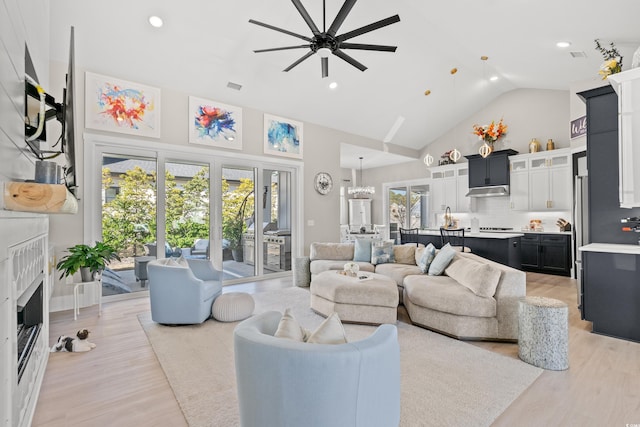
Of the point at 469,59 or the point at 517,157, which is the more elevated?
the point at 469,59

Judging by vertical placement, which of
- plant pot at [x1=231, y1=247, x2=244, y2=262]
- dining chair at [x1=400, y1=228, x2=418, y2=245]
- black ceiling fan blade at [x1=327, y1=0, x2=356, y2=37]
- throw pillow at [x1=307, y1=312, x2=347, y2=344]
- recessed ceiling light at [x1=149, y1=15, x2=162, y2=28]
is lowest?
plant pot at [x1=231, y1=247, x2=244, y2=262]

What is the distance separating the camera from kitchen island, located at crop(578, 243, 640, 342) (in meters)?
3.09

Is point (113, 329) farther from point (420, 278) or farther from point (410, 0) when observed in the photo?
point (410, 0)

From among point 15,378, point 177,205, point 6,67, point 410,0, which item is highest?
point 410,0

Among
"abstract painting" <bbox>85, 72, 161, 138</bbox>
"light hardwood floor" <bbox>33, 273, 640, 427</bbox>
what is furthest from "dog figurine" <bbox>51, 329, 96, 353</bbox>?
"abstract painting" <bbox>85, 72, 161, 138</bbox>

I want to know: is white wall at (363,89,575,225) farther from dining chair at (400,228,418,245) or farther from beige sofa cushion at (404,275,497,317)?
beige sofa cushion at (404,275,497,317)

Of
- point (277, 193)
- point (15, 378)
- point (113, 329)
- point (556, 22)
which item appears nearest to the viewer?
point (15, 378)

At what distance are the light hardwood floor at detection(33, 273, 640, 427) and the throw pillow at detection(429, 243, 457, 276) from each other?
108 centimetres

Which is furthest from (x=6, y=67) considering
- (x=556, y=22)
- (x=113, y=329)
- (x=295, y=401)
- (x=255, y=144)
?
(x=556, y=22)

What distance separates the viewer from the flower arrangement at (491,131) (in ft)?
25.3

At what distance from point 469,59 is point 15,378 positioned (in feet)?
24.1

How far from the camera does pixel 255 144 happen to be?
6059mm

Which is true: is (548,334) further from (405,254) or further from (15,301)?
(15,301)

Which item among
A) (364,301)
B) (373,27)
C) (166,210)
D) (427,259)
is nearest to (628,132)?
(427,259)
